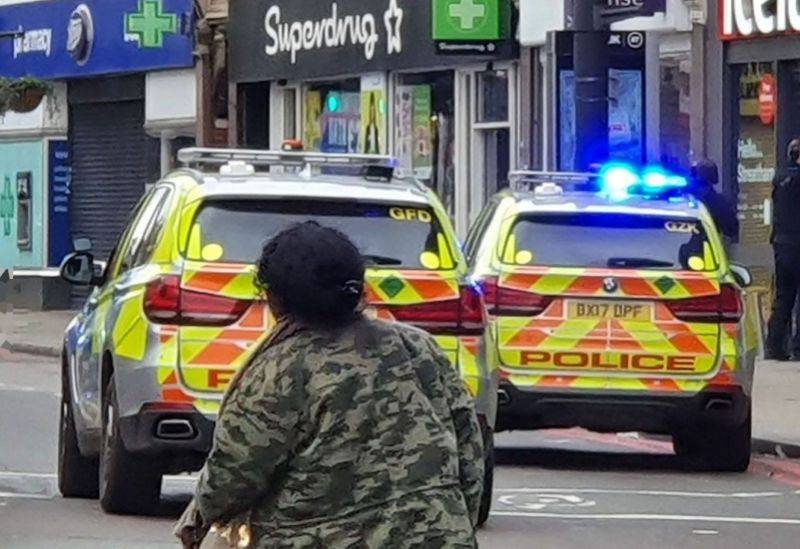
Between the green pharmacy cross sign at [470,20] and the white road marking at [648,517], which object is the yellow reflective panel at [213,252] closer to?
the white road marking at [648,517]

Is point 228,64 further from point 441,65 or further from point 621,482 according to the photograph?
point 621,482

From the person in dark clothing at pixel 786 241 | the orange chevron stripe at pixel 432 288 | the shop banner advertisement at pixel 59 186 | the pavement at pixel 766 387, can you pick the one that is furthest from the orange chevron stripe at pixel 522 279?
the shop banner advertisement at pixel 59 186

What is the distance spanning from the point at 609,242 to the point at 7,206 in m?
26.5

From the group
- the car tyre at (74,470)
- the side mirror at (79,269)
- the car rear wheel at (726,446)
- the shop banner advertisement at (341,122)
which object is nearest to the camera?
the side mirror at (79,269)

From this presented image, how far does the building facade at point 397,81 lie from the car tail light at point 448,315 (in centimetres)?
1593

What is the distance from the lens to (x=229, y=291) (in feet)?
37.8

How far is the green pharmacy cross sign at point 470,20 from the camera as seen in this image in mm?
27641

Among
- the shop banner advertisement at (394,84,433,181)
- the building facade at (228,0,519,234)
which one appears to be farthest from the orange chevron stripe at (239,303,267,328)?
the shop banner advertisement at (394,84,433,181)

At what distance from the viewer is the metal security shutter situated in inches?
1471

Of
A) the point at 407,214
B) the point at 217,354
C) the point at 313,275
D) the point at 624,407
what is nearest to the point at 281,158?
the point at 407,214

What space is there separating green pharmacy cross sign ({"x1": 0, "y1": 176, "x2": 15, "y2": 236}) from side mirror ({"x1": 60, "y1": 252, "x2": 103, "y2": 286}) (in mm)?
27638

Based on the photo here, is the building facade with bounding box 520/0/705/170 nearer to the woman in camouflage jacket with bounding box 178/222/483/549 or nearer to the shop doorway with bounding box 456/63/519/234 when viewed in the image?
the shop doorway with bounding box 456/63/519/234

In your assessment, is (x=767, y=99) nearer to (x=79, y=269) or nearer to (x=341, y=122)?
(x=341, y=122)

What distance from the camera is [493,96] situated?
2911cm
